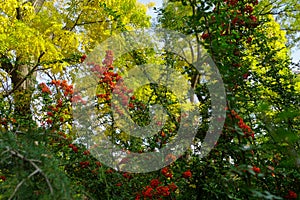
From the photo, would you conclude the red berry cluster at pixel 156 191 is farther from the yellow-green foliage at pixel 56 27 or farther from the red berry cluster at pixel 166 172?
the yellow-green foliage at pixel 56 27

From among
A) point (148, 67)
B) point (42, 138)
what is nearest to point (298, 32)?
point (148, 67)

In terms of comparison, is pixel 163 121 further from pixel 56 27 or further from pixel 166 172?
pixel 56 27

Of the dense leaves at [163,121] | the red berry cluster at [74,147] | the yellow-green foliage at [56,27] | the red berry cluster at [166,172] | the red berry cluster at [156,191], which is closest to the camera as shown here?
the dense leaves at [163,121]

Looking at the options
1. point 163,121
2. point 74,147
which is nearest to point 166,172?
point 163,121

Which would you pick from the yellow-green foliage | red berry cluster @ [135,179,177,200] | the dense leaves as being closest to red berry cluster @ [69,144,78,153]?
the dense leaves

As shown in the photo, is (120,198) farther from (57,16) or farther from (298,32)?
(298,32)

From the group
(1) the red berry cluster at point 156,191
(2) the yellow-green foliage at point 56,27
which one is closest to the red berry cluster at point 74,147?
(1) the red berry cluster at point 156,191

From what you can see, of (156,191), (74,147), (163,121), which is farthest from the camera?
(163,121)

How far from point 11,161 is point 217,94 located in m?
1.26

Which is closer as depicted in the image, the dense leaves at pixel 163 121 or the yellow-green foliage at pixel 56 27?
the dense leaves at pixel 163 121

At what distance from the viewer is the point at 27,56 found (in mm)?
4996

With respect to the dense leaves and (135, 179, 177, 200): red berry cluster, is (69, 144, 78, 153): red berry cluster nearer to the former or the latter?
the dense leaves

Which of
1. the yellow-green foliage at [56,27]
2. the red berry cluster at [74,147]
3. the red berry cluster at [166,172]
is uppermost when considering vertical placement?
the yellow-green foliage at [56,27]

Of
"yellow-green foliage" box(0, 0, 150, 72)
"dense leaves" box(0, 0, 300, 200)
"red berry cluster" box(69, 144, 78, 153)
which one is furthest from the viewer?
"yellow-green foliage" box(0, 0, 150, 72)
